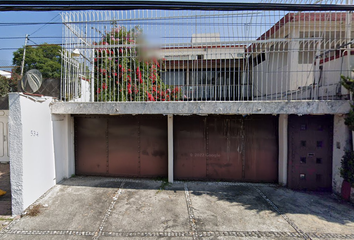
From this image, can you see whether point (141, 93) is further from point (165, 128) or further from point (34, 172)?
point (34, 172)

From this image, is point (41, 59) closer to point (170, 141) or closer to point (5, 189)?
point (5, 189)

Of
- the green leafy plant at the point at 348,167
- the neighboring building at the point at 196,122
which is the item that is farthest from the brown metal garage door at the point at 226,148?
the green leafy plant at the point at 348,167

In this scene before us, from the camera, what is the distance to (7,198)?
4426mm

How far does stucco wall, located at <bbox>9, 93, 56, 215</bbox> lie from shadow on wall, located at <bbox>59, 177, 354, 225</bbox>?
0.99 metres

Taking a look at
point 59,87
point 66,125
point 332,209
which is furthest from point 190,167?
point 59,87

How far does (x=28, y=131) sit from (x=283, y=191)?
6.15m

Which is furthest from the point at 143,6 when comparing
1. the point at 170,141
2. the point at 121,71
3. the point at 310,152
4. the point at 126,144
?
the point at 310,152

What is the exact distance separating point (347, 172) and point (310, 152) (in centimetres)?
90

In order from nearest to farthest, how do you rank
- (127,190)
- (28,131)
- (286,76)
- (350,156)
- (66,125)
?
(28,131) → (350,156) → (127,190) → (66,125) → (286,76)

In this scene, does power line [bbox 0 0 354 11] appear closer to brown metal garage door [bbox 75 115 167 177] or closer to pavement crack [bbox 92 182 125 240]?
brown metal garage door [bbox 75 115 167 177]

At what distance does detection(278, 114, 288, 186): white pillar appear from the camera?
514 cm

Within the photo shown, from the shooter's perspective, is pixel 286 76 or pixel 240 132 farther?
pixel 286 76

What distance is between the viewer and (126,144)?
5.64m

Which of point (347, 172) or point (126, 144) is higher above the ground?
point (126, 144)
